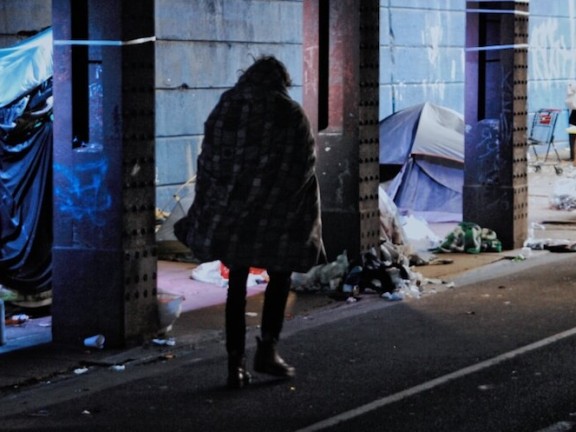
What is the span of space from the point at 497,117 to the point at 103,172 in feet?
19.3

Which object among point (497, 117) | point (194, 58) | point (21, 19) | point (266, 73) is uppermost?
point (21, 19)

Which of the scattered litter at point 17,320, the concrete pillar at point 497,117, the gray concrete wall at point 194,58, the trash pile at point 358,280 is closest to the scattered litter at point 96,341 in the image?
the scattered litter at point 17,320

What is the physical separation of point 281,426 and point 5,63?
574 centimetres

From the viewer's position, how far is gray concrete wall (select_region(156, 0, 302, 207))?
15102 millimetres

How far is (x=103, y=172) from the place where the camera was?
8633mm

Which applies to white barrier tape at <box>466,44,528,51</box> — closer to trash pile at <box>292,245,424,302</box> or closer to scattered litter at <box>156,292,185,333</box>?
trash pile at <box>292,245,424,302</box>

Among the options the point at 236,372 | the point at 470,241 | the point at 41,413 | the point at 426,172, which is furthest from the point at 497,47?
the point at 41,413

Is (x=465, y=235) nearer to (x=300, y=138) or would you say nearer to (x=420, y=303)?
(x=420, y=303)

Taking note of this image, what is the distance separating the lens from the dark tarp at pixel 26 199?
10.1 m

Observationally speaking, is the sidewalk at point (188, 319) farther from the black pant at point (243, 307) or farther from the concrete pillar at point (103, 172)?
the black pant at point (243, 307)

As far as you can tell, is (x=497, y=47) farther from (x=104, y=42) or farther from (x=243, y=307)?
(x=243, y=307)

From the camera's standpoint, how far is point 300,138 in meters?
7.30

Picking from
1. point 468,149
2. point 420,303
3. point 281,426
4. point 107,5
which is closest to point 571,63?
point 468,149

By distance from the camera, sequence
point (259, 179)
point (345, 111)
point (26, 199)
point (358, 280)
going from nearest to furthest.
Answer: point (259, 179)
point (26, 199)
point (358, 280)
point (345, 111)
